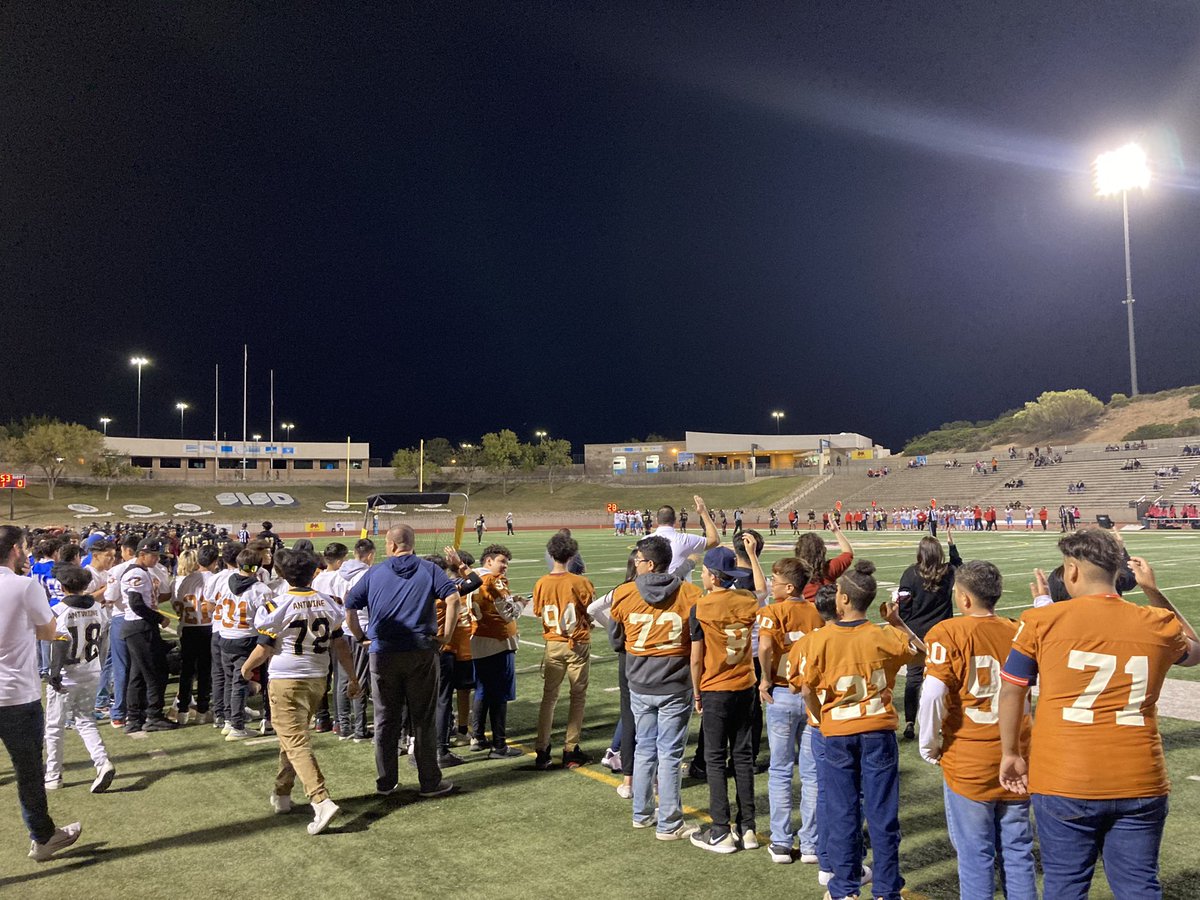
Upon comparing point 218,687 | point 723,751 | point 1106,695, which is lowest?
point 218,687

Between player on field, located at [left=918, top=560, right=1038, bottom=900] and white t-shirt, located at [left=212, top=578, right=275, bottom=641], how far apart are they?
6244 millimetres

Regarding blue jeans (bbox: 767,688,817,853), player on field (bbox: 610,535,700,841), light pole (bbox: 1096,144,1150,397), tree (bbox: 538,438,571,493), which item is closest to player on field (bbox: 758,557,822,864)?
blue jeans (bbox: 767,688,817,853)

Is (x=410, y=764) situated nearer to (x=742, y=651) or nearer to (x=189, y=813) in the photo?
(x=189, y=813)

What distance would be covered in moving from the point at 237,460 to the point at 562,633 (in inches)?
4292

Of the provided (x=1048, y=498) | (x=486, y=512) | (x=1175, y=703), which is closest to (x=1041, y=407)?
(x=1048, y=498)

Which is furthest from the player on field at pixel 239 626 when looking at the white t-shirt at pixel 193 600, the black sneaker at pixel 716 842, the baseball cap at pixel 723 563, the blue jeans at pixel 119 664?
the black sneaker at pixel 716 842

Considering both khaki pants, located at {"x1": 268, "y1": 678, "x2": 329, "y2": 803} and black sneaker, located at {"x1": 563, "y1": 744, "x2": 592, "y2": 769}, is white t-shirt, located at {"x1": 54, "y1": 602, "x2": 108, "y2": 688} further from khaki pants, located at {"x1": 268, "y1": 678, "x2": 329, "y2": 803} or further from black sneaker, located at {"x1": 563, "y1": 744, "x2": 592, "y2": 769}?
black sneaker, located at {"x1": 563, "y1": 744, "x2": 592, "y2": 769}

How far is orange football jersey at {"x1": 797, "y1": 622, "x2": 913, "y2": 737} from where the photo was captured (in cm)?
419

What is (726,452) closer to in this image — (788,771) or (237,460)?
(237,460)

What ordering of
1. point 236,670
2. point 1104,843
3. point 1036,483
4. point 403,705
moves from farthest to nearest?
1. point 1036,483
2. point 236,670
3. point 403,705
4. point 1104,843

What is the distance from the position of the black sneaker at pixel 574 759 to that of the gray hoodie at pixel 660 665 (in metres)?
1.87

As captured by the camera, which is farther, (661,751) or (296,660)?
(296,660)

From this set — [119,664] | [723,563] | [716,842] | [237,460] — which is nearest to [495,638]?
[723,563]

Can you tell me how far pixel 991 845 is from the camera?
3.80 m
